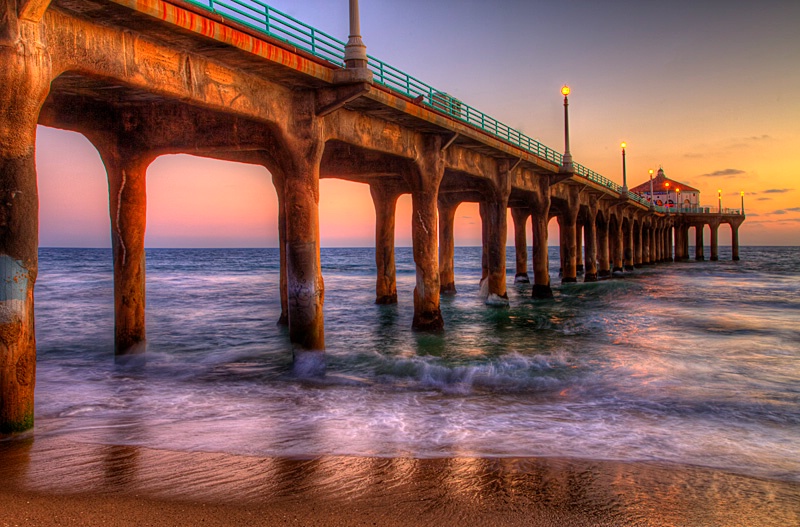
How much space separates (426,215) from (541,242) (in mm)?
11807

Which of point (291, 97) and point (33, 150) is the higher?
point (291, 97)

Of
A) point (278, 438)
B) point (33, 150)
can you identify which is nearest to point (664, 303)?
point (278, 438)

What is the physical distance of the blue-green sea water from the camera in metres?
6.77

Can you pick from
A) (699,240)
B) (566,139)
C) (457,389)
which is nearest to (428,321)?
(457,389)

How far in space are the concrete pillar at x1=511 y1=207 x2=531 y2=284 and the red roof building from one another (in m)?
57.5

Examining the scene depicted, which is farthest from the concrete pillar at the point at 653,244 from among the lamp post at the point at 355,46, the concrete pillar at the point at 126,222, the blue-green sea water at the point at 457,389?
the concrete pillar at the point at 126,222

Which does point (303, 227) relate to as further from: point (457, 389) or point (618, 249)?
point (618, 249)

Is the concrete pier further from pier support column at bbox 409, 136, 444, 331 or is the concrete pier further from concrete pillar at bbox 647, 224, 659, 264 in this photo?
concrete pillar at bbox 647, 224, 659, 264

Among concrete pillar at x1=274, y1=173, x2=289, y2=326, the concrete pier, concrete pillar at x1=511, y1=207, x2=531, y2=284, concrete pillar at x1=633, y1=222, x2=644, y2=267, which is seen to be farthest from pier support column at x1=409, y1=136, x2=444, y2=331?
concrete pillar at x1=633, y1=222, x2=644, y2=267

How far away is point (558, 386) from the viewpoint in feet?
34.2

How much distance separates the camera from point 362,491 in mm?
5008

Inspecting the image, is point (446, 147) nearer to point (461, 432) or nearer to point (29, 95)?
point (461, 432)

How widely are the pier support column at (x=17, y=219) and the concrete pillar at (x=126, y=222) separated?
5.20 meters

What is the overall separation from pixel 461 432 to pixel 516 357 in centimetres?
633
